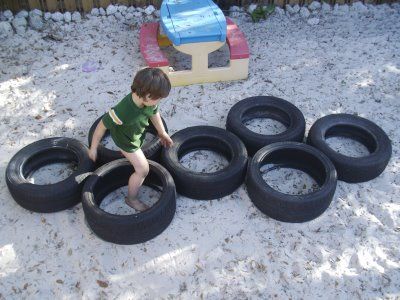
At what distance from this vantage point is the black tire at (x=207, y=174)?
3711 mm

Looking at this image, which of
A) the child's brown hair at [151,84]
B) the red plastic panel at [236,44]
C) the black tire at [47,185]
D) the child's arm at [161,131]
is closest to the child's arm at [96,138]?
the black tire at [47,185]

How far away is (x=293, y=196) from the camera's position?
11.6 ft

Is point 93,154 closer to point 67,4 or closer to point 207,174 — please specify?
point 207,174

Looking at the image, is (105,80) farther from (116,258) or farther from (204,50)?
(116,258)

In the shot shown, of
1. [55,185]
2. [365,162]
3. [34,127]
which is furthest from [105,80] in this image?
[365,162]

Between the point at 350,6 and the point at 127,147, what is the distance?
180 inches

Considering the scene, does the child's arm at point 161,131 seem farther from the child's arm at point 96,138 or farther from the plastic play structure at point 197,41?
the plastic play structure at point 197,41

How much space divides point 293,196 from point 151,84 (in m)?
1.41

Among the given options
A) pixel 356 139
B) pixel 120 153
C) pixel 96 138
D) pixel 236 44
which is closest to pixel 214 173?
pixel 120 153

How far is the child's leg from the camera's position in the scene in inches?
137

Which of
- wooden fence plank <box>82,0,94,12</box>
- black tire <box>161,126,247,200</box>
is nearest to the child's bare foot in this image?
black tire <box>161,126,247,200</box>

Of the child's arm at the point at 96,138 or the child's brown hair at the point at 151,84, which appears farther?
the child's arm at the point at 96,138

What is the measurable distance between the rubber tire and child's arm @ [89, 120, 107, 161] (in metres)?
1.24

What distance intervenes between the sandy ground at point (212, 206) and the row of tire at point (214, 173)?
106 mm
